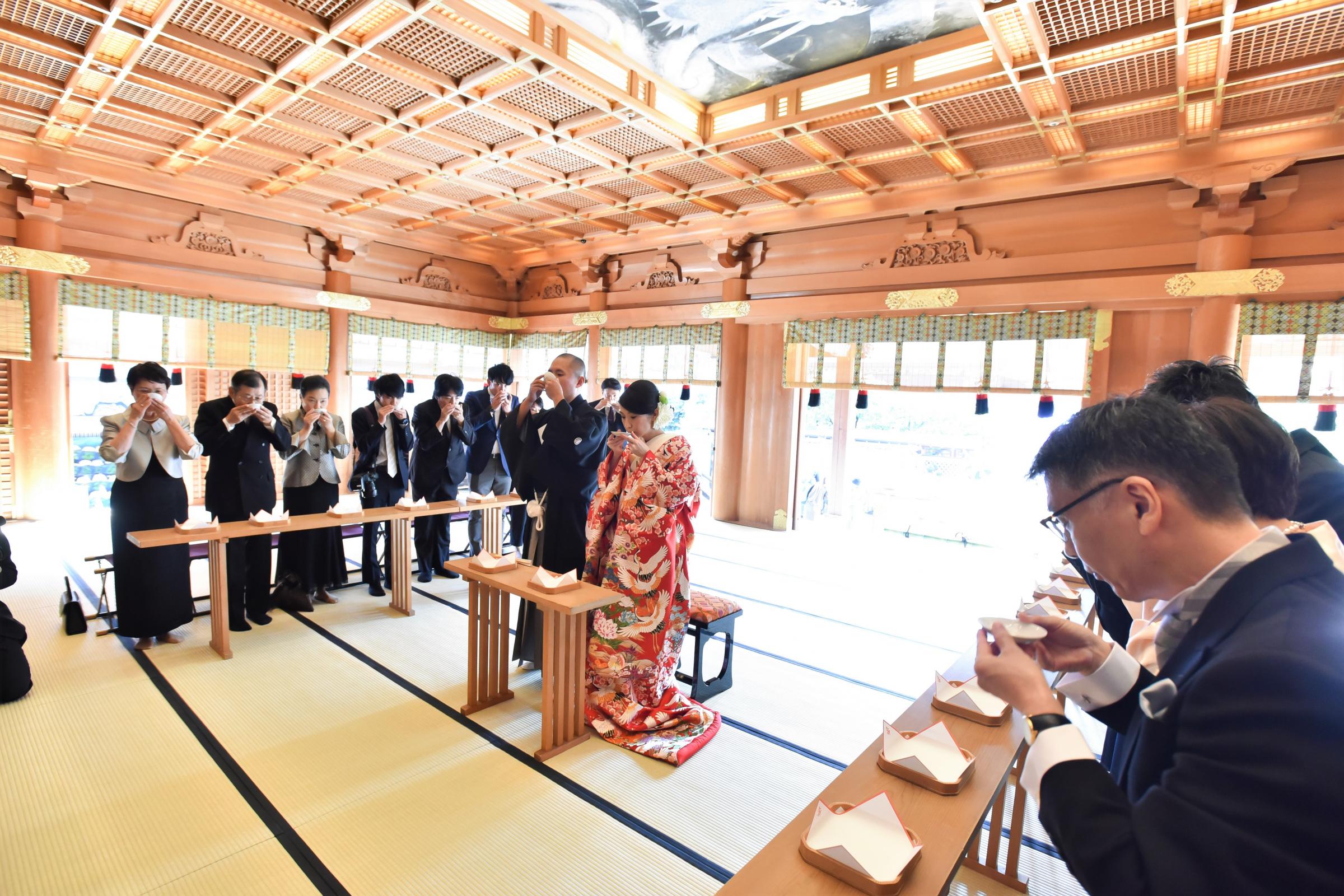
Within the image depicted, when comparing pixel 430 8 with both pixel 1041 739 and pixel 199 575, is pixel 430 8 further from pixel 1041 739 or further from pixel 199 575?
pixel 199 575

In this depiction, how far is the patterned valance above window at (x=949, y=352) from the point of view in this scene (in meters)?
5.57

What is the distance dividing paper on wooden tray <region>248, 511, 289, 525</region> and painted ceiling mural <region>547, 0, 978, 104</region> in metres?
3.68

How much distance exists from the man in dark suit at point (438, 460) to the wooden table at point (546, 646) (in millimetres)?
2153

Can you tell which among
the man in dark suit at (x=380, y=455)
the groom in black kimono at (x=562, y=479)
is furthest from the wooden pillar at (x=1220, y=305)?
the man in dark suit at (x=380, y=455)

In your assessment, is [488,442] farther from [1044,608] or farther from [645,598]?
[1044,608]

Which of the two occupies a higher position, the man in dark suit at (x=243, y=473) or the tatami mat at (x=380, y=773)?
the man in dark suit at (x=243, y=473)

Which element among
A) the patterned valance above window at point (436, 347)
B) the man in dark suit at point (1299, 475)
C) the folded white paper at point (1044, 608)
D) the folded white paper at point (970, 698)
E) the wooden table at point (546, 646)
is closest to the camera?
the man in dark suit at point (1299, 475)

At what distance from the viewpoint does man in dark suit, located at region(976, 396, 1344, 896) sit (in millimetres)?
660

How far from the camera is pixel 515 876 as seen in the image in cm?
199

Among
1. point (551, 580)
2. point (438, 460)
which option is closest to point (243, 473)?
point (438, 460)

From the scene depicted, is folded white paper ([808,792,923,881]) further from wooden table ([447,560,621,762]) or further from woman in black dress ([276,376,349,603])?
woman in black dress ([276,376,349,603])

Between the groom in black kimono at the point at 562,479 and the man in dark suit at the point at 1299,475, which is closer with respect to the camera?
the man in dark suit at the point at 1299,475

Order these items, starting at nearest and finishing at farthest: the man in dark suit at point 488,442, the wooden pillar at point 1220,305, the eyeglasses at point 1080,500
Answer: the eyeglasses at point 1080,500 → the wooden pillar at point 1220,305 → the man in dark suit at point 488,442

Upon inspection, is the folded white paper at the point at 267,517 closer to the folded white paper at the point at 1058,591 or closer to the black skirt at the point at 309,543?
the black skirt at the point at 309,543
